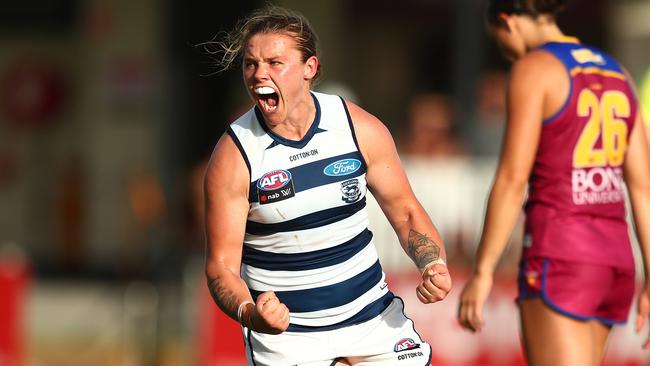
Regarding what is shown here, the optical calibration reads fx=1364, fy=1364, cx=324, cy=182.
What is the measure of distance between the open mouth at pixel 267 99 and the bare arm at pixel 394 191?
1.16ft

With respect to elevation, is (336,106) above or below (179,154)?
above

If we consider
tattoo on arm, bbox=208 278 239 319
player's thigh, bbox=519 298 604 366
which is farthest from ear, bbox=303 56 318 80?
player's thigh, bbox=519 298 604 366

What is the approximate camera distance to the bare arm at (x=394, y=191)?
538cm

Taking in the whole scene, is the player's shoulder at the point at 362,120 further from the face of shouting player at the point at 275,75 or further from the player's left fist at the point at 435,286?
the player's left fist at the point at 435,286

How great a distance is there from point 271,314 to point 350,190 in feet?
2.46

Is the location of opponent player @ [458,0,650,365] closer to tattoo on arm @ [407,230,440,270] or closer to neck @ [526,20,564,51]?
neck @ [526,20,564,51]

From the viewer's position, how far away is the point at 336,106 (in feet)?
17.9

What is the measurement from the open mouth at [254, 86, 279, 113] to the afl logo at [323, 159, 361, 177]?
32cm

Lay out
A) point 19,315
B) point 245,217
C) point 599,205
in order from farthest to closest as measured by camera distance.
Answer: point 19,315, point 599,205, point 245,217

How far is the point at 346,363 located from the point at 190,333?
7371 millimetres

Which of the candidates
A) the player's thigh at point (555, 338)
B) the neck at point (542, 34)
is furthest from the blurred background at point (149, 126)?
the player's thigh at point (555, 338)

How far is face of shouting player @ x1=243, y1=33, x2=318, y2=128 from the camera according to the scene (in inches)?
204

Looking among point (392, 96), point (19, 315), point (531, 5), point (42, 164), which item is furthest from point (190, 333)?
point (42, 164)

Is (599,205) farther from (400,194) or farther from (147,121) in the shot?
(147,121)
